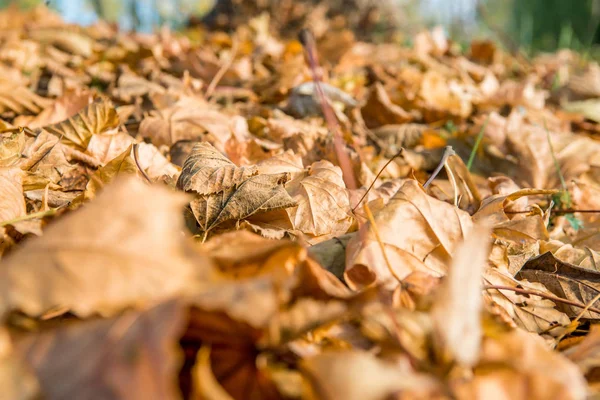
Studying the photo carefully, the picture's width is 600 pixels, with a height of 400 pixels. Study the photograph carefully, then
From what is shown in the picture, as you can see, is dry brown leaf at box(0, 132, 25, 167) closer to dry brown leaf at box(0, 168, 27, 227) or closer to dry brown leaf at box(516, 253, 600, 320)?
dry brown leaf at box(0, 168, 27, 227)

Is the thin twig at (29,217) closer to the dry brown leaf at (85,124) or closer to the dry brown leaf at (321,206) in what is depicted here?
the dry brown leaf at (321,206)

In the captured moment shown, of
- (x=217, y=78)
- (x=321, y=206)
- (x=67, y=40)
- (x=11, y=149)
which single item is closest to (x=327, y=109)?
(x=321, y=206)

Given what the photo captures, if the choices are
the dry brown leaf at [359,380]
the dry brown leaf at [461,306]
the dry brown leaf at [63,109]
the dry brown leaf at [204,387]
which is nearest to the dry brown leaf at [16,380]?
the dry brown leaf at [204,387]

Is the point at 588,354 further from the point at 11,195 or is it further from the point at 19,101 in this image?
the point at 19,101

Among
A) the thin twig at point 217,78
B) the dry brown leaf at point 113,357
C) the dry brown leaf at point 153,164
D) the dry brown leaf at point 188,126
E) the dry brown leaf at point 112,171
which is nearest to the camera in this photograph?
the dry brown leaf at point 113,357

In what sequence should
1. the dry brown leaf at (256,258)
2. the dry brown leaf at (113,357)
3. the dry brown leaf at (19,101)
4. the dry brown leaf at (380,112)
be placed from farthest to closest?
the dry brown leaf at (380,112), the dry brown leaf at (19,101), the dry brown leaf at (256,258), the dry brown leaf at (113,357)

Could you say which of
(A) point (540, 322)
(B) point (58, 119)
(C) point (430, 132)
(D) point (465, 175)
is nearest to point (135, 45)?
(B) point (58, 119)

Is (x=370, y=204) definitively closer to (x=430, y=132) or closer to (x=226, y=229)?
(x=226, y=229)
